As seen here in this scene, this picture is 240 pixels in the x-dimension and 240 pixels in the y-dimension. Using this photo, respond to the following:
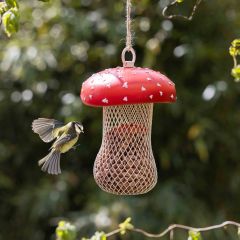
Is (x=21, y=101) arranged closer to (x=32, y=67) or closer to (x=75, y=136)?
(x=32, y=67)

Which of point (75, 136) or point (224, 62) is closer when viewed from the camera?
point (75, 136)

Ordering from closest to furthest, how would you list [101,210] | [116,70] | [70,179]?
[116,70] → [101,210] → [70,179]

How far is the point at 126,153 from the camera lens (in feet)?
7.70

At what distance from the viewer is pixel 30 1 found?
457 cm

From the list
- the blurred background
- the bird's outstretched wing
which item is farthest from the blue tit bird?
the blurred background

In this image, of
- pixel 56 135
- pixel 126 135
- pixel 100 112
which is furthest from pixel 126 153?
pixel 100 112

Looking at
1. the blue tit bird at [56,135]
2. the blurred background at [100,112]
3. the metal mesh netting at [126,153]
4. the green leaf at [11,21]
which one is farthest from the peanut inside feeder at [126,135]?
the blurred background at [100,112]

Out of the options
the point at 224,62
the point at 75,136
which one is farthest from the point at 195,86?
the point at 75,136

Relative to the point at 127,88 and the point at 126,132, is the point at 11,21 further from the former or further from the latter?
the point at 126,132

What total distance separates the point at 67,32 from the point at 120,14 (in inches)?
14.6

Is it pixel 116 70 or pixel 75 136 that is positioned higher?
pixel 116 70

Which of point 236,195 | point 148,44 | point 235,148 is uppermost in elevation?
point 148,44

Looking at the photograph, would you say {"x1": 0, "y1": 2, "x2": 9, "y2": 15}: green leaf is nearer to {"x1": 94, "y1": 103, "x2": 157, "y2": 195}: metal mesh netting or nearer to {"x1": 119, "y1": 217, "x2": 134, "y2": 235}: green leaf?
{"x1": 94, "y1": 103, "x2": 157, "y2": 195}: metal mesh netting

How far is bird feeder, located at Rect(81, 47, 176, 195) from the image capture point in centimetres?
212
